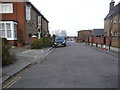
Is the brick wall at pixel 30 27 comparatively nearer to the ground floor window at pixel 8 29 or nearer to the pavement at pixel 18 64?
the ground floor window at pixel 8 29

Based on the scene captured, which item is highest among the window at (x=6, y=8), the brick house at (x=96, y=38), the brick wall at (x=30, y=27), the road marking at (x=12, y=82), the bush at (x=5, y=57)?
the window at (x=6, y=8)

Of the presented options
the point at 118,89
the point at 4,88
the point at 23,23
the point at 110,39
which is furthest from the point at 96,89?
the point at 110,39

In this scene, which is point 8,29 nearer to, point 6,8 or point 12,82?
point 6,8

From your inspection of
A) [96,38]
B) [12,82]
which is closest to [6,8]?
[12,82]

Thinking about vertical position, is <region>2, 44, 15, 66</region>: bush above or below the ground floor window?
below

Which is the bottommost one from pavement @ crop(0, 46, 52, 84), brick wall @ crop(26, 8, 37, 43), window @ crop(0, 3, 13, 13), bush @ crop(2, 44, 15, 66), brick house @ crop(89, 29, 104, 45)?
pavement @ crop(0, 46, 52, 84)

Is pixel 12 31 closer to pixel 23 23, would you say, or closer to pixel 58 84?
pixel 23 23

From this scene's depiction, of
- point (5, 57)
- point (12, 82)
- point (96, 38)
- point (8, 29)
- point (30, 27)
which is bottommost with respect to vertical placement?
point (12, 82)

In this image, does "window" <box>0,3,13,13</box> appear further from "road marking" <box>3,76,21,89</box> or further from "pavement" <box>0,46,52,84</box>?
"road marking" <box>3,76,21,89</box>

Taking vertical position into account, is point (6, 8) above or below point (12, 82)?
above

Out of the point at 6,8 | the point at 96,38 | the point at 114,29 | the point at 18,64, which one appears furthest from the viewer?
the point at 96,38

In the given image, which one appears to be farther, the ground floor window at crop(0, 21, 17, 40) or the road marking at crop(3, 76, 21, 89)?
the ground floor window at crop(0, 21, 17, 40)

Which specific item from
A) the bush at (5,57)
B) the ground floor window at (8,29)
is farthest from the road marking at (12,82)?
the ground floor window at (8,29)

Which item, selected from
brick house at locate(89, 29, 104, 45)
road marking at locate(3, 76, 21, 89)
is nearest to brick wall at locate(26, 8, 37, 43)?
brick house at locate(89, 29, 104, 45)
